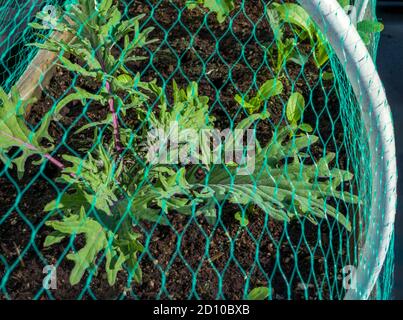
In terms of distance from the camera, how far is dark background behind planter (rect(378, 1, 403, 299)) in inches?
104

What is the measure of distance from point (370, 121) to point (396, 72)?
154cm

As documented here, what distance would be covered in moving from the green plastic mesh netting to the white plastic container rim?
0.01 meters

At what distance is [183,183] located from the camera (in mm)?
2039

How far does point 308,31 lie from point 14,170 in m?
1.35

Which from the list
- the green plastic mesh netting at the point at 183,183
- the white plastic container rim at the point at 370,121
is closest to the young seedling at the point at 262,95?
the green plastic mesh netting at the point at 183,183

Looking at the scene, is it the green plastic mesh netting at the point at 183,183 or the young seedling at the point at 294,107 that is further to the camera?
the young seedling at the point at 294,107

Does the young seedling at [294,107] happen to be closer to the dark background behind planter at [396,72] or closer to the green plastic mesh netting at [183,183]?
the green plastic mesh netting at [183,183]

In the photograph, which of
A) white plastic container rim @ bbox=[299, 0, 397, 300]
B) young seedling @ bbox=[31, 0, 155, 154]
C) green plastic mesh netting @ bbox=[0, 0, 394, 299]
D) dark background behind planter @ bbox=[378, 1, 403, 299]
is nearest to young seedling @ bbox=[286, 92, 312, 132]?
green plastic mesh netting @ bbox=[0, 0, 394, 299]

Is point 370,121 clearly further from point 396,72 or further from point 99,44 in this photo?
point 396,72

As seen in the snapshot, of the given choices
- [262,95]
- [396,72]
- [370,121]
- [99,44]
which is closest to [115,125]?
[99,44]

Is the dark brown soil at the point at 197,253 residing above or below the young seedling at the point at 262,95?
below

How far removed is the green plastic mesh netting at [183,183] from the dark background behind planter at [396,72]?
0.16m

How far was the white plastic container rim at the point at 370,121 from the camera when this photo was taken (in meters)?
1.67

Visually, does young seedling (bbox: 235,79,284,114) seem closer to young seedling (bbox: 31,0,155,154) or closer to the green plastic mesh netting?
the green plastic mesh netting
